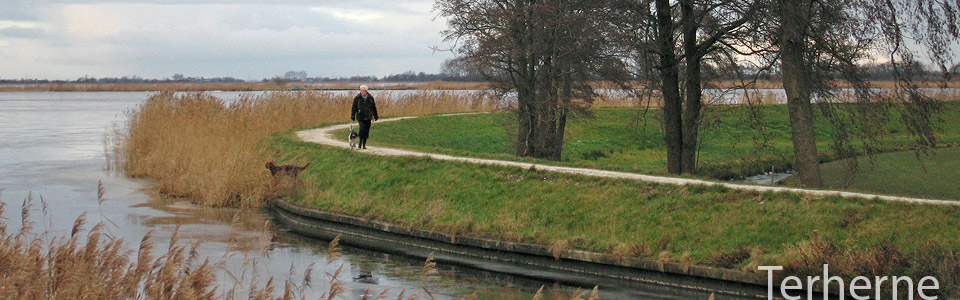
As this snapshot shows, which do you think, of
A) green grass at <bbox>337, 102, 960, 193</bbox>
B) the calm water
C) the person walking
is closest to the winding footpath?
the person walking

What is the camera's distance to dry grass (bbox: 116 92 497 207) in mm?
23281

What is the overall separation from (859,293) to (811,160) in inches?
333

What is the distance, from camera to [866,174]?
25391 mm

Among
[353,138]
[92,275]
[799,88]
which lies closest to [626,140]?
[353,138]

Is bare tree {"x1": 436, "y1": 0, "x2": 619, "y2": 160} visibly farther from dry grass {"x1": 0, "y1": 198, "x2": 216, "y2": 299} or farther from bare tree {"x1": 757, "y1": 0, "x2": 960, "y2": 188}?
dry grass {"x1": 0, "y1": 198, "x2": 216, "y2": 299}

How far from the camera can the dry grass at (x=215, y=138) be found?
23281 mm

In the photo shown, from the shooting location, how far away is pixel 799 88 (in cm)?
2048

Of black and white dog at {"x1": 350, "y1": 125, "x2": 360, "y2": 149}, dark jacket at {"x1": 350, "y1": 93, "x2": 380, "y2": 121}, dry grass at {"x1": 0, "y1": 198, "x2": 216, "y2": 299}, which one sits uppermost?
dark jacket at {"x1": 350, "y1": 93, "x2": 380, "y2": 121}

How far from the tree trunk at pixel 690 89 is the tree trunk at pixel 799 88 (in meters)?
2.56

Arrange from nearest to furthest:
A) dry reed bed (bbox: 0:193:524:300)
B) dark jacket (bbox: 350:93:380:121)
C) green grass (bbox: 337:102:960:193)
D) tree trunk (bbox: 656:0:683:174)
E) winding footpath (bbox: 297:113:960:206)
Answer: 1. dry reed bed (bbox: 0:193:524:300)
2. winding footpath (bbox: 297:113:960:206)
3. tree trunk (bbox: 656:0:683:174)
4. dark jacket (bbox: 350:93:380:121)
5. green grass (bbox: 337:102:960:193)

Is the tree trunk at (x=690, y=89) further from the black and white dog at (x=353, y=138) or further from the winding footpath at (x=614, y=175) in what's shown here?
the black and white dog at (x=353, y=138)

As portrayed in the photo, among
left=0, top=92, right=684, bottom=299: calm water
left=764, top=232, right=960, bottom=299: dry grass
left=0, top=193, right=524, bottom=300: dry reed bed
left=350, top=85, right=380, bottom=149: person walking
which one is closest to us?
left=0, top=193, right=524, bottom=300: dry reed bed

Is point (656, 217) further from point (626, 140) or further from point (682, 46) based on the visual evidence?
point (626, 140)

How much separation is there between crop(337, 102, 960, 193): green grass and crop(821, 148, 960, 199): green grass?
3.45 meters
